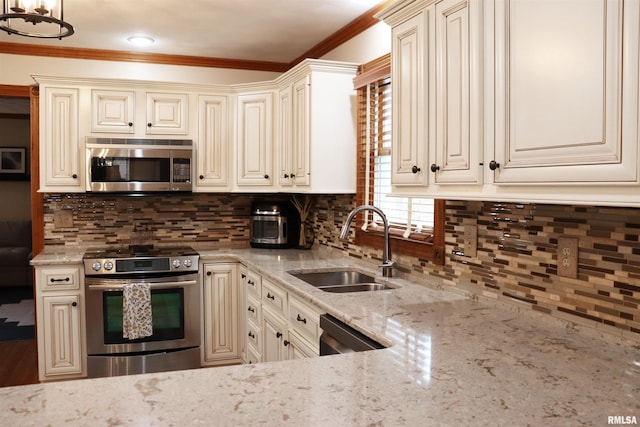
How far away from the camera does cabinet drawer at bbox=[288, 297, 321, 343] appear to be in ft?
7.88

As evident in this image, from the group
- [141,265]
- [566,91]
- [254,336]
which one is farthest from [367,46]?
[566,91]

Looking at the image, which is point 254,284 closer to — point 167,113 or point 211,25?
point 167,113

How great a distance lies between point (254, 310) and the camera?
3.53 m

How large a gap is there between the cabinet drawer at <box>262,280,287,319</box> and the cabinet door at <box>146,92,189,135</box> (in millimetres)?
1558

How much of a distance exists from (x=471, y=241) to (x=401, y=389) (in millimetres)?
1199

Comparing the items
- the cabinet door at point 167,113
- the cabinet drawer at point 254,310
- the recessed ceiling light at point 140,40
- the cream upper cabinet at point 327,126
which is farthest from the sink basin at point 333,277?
the recessed ceiling light at point 140,40

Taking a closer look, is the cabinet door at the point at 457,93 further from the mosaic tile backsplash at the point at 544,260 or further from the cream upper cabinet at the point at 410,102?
the mosaic tile backsplash at the point at 544,260

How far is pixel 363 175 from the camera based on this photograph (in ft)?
11.3

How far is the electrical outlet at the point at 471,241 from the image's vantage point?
2326 mm

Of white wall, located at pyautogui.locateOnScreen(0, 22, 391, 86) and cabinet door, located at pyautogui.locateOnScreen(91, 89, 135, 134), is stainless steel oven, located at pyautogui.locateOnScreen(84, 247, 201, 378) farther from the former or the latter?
white wall, located at pyautogui.locateOnScreen(0, 22, 391, 86)

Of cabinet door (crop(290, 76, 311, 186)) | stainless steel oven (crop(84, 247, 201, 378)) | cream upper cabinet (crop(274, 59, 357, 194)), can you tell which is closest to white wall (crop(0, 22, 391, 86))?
cream upper cabinet (crop(274, 59, 357, 194))

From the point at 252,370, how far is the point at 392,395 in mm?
374

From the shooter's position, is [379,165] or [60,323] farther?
[60,323]

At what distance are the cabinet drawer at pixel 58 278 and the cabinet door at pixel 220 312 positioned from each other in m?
0.87
